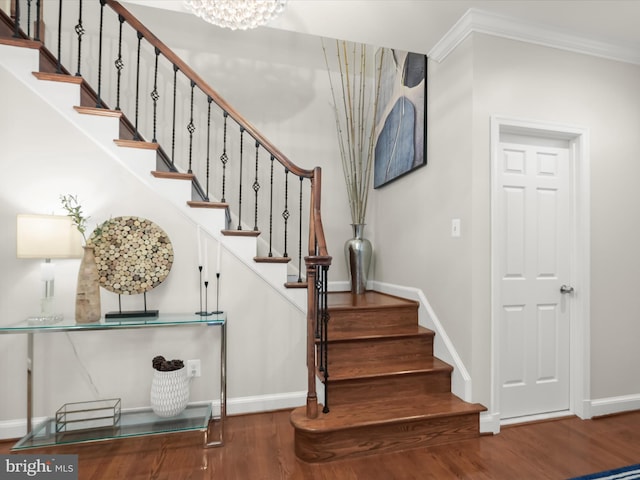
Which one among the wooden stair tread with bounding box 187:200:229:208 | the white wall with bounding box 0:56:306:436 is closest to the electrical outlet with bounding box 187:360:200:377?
the white wall with bounding box 0:56:306:436

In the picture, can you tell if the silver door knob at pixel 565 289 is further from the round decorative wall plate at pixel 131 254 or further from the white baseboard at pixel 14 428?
the white baseboard at pixel 14 428

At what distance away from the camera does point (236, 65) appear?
3918 millimetres

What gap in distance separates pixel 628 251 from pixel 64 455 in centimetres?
416

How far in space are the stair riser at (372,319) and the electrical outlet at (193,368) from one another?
1.01 meters

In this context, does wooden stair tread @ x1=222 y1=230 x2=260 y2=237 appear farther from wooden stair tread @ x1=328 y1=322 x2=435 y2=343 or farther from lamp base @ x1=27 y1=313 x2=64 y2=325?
lamp base @ x1=27 y1=313 x2=64 y2=325

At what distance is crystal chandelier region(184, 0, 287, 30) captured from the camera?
77.4 inches

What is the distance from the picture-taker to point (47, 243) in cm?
209

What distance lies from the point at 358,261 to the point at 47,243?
265cm

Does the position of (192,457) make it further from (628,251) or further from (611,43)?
(611,43)

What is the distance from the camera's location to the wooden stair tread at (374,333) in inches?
107

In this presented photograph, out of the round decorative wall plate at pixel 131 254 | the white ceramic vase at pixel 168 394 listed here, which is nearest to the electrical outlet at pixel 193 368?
the white ceramic vase at pixel 168 394

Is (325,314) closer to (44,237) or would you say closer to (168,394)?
(168,394)

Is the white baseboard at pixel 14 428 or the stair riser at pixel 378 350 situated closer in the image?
the white baseboard at pixel 14 428

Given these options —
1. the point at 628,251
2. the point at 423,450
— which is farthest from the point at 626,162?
the point at 423,450
